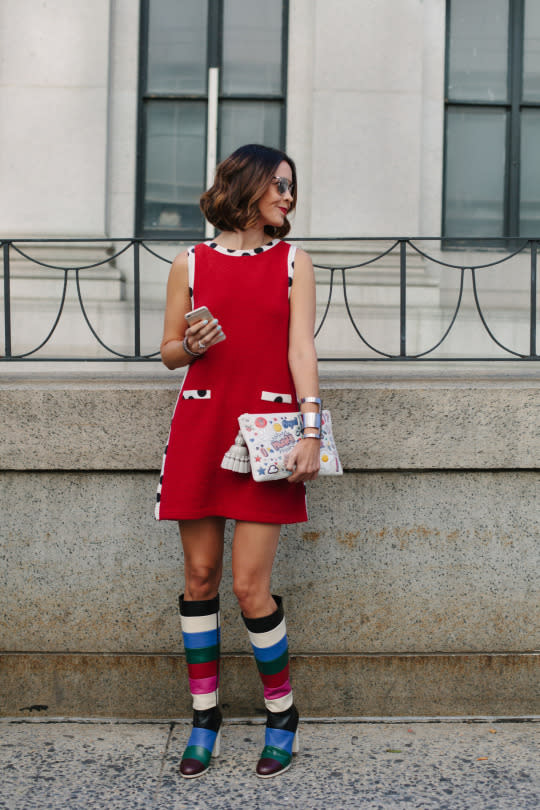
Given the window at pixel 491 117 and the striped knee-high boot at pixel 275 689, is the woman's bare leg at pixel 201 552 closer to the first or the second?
the striped knee-high boot at pixel 275 689

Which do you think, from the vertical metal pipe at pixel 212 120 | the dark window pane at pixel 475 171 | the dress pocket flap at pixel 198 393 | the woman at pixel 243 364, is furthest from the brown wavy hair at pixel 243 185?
the dark window pane at pixel 475 171

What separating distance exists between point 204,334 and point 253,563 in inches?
35.7

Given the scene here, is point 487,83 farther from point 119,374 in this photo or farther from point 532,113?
point 119,374

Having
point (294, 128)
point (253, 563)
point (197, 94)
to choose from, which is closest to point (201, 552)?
point (253, 563)

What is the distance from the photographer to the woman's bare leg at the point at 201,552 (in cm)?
323

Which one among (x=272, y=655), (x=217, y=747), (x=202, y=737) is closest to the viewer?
(x=272, y=655)

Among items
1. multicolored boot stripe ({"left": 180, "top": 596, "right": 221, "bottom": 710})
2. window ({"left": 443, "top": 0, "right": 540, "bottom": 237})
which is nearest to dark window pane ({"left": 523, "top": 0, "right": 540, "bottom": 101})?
window ({"left": 443, "top": 0, "right": 540, "bottom": 237})

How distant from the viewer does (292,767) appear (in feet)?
11.2

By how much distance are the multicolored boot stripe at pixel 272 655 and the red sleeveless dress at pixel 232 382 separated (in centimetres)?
44

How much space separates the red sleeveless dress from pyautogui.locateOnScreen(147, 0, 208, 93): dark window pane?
3595 millimetres

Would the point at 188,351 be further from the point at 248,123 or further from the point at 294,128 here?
the point at 248,123

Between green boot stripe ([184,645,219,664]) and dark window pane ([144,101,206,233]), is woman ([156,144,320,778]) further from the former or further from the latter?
dark window pane ([144,101,206,233])

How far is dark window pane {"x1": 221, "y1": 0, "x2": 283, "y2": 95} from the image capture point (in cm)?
614

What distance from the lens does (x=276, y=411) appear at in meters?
3.13
